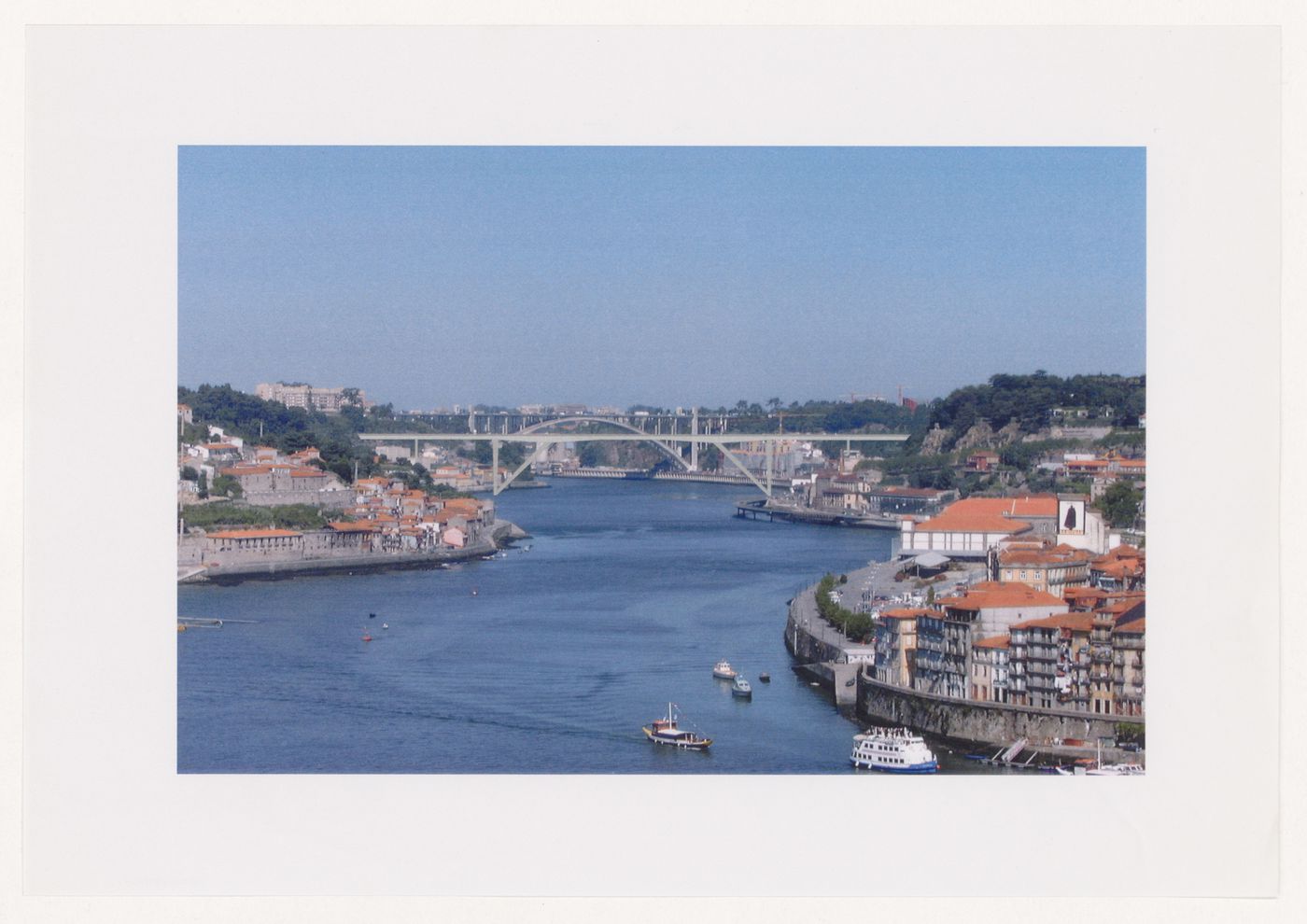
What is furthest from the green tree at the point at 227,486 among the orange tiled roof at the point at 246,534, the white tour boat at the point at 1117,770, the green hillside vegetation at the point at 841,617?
the white tour boat at the point at 1117,770

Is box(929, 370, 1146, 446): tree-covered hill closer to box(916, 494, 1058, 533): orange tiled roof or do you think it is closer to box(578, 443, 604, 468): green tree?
box(916, 494, 1058, 533): orange tiled roof

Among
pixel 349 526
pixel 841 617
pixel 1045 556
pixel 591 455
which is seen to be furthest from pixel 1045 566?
pixel 591 455

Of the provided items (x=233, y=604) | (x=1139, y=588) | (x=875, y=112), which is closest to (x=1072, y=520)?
(x=1139, y=588)

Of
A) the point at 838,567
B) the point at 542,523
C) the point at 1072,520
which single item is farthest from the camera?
the point at 542,523

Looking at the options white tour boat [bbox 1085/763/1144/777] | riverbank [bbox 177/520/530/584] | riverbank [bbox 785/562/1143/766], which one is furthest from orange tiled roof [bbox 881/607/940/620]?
riverbank [bbox 177/520/530/584]

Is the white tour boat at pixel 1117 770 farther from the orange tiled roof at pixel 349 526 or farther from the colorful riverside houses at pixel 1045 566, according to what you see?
the orange tiled roof at pixel 349 526

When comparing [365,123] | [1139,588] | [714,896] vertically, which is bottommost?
[714,896]
